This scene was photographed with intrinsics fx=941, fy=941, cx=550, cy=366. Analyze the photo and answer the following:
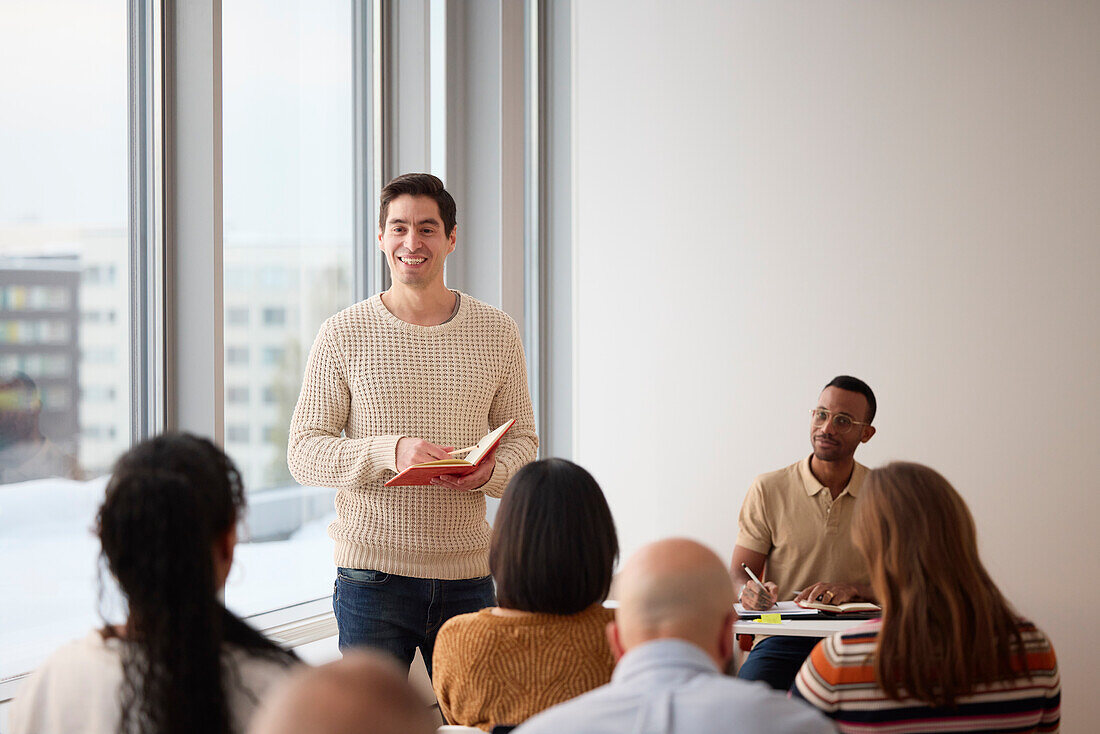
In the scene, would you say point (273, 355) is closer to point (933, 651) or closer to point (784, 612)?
point (784, 612)

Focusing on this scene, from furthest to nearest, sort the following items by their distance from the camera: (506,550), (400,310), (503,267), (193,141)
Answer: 1. (503,267)
2. (193,141)
3. (400,310)
4. (506,550)

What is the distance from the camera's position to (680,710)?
116 centimetres

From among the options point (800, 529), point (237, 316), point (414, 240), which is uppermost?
point (414, 240)

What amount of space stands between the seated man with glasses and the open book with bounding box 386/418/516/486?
49.9 inches

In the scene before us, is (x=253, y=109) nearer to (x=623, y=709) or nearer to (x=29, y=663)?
(x=29, y=663)

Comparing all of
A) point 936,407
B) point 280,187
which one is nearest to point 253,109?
point 280,187

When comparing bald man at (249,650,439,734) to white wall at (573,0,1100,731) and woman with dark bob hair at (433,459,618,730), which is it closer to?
woman with dark bob hair at (433,459,618,730)

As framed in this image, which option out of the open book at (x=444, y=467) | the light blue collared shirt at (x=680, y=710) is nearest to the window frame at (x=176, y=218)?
the open book at (x=444, y=467)

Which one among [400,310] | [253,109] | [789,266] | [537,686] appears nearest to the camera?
[537,686]

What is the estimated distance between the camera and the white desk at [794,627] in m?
2.49

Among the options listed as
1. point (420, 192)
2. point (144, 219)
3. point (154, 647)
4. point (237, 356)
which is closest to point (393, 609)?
point (420, 192)

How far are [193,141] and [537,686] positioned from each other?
2291 millimetres

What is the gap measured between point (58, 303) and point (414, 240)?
1.19 metres

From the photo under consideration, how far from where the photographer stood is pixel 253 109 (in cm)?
361
